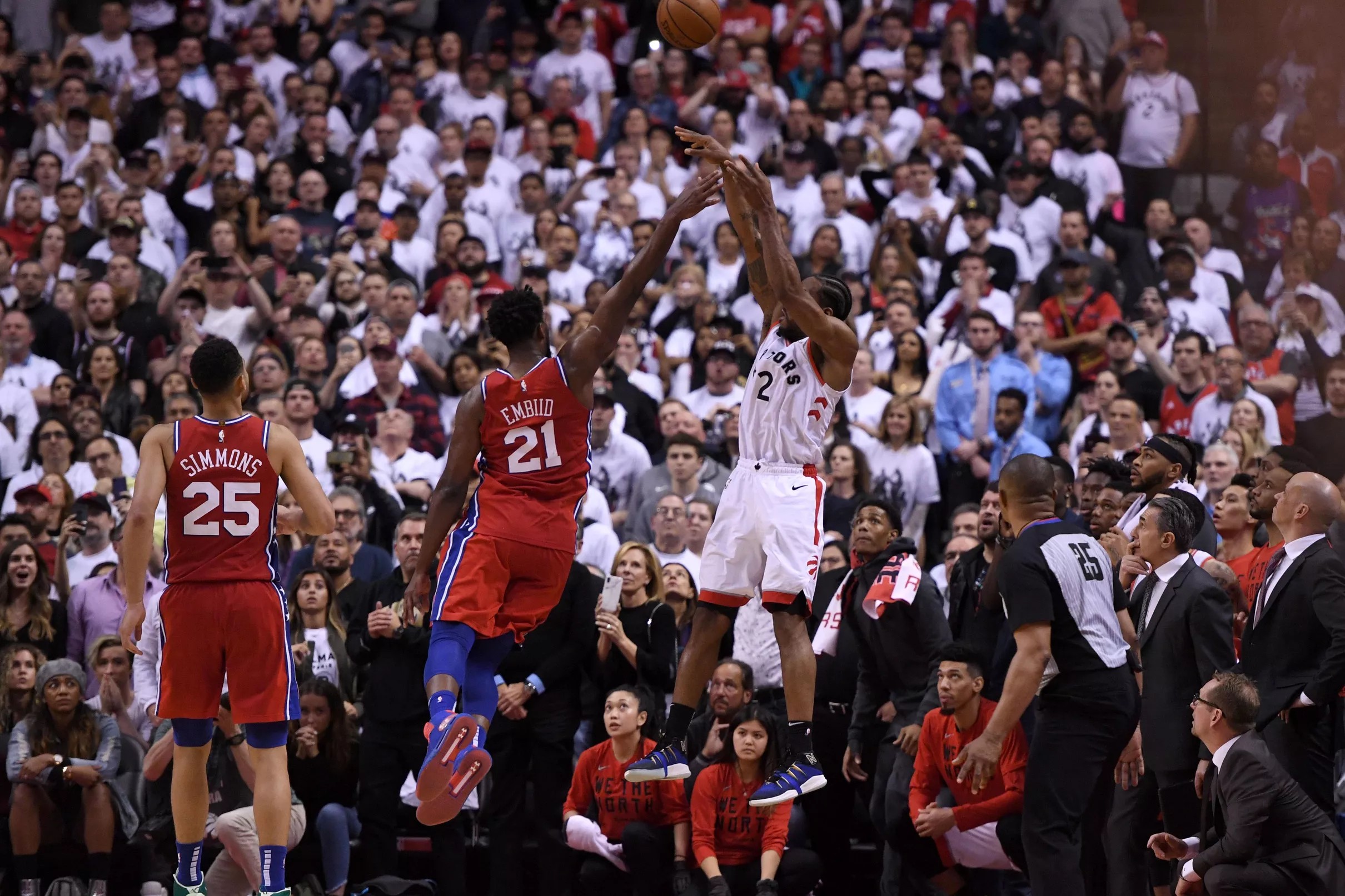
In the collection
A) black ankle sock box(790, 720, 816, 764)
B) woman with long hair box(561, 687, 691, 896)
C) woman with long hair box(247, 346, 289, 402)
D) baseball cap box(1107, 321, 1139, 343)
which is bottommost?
woman with long hair box(561, 687, 691, 896)

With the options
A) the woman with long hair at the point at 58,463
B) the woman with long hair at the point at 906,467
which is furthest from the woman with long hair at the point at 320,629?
the woman with long hair at the point at 906,467

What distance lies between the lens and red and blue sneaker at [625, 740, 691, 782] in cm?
757

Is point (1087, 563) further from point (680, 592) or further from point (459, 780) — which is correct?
point (680, 592)

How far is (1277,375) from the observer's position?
1354 centimetres

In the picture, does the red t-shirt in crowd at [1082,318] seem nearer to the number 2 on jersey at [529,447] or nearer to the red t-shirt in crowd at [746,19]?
the red t-shirt in crowd at [746,19]

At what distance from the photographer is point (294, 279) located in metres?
15.4

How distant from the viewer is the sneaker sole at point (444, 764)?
7.16 m

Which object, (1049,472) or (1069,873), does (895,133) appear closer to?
(1049,472)

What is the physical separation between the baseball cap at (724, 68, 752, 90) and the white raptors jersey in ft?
37.3

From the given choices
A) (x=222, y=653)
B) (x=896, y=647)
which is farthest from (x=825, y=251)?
(x=222, y=653)

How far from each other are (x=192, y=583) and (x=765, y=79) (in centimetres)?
1247

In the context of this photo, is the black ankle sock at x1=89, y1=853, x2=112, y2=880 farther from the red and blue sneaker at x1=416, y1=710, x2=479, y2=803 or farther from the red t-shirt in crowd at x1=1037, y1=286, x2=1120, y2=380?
the red t-shirt in crowd at x1=1037, y1=286, x2=1120, y2=380

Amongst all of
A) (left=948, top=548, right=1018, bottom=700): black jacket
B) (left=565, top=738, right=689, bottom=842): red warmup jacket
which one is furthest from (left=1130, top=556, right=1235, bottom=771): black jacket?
(left=565, top=738, right=689, bottom=842): red warmup jacket

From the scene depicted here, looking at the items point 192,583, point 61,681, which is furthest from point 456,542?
point 61,681
